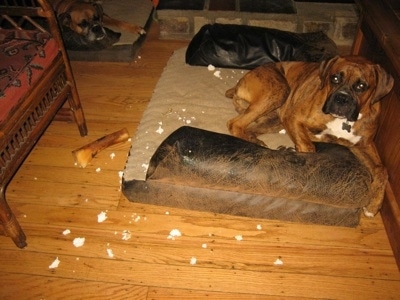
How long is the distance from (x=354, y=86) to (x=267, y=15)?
2.41 meters

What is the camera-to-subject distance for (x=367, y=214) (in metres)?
2.30

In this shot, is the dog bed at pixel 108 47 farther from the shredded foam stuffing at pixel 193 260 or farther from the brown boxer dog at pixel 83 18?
the shredded foam stuffing at pixel 193 260

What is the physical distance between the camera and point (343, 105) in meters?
2.11

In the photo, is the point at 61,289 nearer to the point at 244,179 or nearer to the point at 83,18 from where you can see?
the point at 244,179

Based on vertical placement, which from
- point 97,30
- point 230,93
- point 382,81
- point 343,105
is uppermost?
point 382,81

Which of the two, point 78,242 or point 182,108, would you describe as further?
point 182,108

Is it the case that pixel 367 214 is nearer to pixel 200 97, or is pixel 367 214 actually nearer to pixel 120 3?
pixel 200 97

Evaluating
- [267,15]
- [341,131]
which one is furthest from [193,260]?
[267,15]

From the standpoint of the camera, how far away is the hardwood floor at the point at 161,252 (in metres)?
1.97

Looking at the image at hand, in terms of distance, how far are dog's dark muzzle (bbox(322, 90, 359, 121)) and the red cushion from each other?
1.99 meters

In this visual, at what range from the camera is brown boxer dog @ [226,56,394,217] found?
83.0 inches

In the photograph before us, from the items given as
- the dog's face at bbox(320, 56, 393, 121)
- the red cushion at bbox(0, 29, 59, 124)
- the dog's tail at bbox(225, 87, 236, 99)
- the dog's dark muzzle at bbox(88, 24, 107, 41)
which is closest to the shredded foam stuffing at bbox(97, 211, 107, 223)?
the red cushion at bbox(0, 29, 59, 124)

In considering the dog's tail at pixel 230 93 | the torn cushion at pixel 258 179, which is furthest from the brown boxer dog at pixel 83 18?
the torn cushion at pixel 258 179

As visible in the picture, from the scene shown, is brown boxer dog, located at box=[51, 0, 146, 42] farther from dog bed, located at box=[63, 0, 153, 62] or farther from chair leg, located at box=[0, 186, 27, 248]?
chair leg, located at box=[0, 186, 27, 248]
